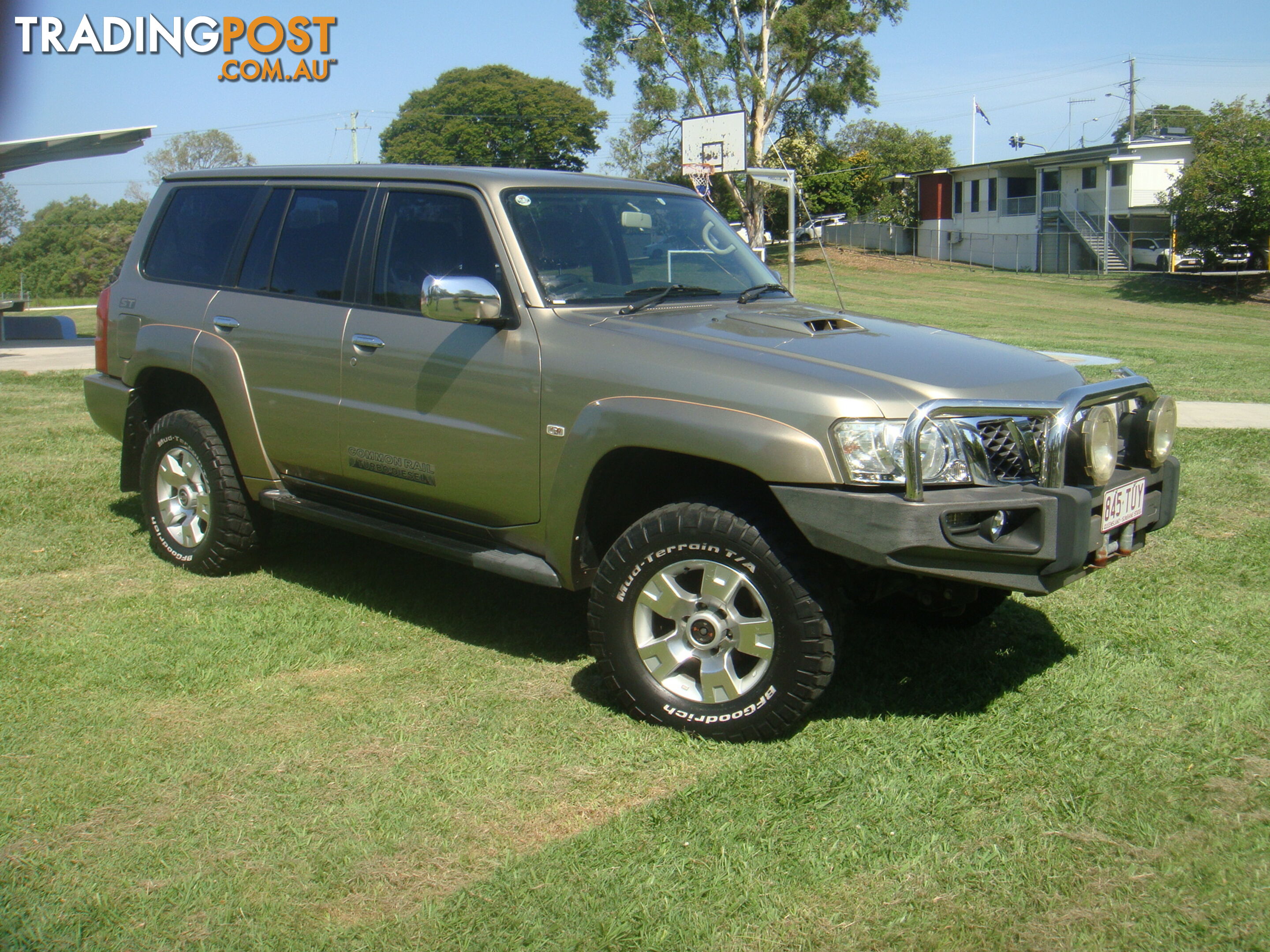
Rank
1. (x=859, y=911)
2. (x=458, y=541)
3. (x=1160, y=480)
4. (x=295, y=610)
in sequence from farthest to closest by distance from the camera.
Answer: (x=295, y=610) → (x=458, y=541) → (x=1160, y=480) → (x=859, y=911)

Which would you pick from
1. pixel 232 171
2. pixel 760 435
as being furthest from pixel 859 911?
pixel 232 171

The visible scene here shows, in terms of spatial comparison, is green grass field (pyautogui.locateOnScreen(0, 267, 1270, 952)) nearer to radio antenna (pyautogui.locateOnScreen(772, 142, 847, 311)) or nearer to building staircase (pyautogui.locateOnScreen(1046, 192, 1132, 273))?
radio antenna (pyautogui.locateOnScreen(772, 142, 847, 311))

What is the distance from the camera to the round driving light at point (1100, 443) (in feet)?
12.0

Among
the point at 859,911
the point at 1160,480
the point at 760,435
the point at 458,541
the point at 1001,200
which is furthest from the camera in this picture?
the point at 1001,200

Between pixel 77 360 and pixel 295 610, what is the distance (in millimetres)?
13155

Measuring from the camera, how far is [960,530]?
3.43 m

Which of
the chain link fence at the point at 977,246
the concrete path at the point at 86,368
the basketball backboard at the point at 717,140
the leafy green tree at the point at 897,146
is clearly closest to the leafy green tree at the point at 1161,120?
the leafy green tree at the point at 897,146

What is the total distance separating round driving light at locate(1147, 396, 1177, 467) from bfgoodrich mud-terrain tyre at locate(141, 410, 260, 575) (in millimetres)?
4030

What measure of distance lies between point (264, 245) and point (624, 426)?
8.04 feet

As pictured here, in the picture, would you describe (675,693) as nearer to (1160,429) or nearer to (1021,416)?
(1021,416)

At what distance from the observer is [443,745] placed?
3.84 m

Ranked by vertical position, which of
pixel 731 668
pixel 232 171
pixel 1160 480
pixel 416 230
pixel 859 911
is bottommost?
pixel 859 911

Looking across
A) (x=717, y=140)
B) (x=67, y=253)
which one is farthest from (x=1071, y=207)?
(x=67, y=253)

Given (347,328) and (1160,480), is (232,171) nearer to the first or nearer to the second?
(347,328)
